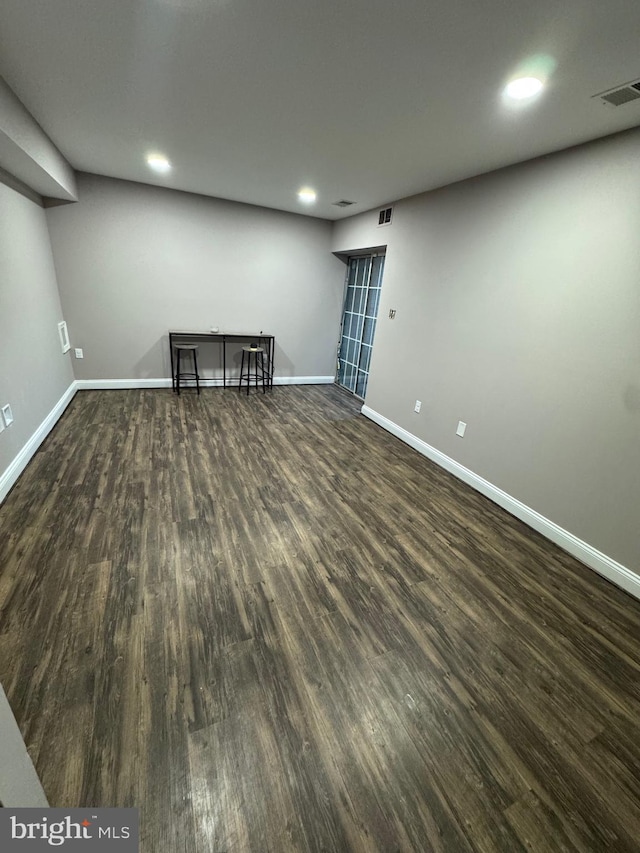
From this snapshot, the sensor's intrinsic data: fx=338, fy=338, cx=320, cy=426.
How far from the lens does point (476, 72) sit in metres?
1.57

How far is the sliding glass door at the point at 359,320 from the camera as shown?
15.8 ft

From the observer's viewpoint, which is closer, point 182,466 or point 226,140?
point 226,140

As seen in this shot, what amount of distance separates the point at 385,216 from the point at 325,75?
2592 millimetres

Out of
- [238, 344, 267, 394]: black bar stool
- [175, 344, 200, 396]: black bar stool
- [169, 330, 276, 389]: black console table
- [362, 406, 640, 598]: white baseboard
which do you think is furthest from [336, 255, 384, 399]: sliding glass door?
[175, 344, 200, 396]: black bar stool

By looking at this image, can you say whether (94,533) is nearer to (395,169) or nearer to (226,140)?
(226,140)

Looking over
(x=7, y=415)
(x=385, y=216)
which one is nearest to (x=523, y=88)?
(x=385, y=216)

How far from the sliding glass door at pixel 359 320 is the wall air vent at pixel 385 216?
53 centimetres

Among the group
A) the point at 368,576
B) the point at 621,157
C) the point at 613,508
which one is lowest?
the point at 368,576

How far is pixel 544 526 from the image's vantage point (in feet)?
8.31

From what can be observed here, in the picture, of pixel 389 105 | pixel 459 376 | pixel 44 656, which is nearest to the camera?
pixel 44 656

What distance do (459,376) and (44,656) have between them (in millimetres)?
3371

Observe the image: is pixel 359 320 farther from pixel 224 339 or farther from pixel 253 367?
pixel 224 339

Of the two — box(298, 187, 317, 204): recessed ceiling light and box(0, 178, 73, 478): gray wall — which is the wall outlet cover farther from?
box(298, 187, 317, 204): recessed ceiling light

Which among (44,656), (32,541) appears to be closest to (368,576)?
(44,656)
